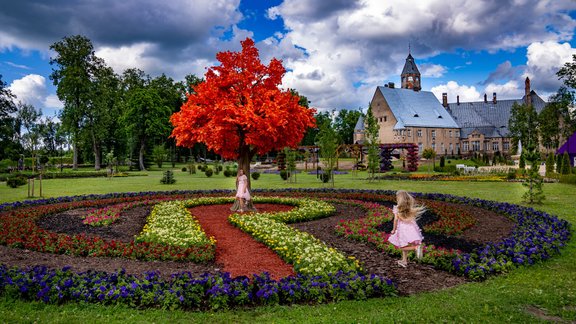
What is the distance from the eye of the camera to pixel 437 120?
272 ft

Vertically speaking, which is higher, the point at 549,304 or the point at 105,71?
the point at 105,71

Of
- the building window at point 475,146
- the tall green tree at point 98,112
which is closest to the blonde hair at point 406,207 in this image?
the tall green tree at point 98,112

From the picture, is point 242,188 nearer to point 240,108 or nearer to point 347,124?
point 240,108

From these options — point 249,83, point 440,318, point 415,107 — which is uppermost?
point 415,107

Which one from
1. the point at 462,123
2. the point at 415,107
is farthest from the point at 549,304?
the point at 462,123

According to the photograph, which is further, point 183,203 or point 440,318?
point 183,203

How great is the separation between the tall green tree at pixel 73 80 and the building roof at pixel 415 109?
5098 cm

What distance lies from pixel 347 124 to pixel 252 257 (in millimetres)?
93184

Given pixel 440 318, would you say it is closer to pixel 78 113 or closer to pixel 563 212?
pixel 563 212

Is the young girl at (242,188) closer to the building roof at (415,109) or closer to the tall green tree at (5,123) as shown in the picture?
the tall green tree at (5,123)

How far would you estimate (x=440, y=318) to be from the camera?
589 centimetres

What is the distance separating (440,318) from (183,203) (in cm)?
1347

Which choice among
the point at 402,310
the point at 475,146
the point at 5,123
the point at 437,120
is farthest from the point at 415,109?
the point at 402,310

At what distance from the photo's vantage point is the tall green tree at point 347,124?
326ft
